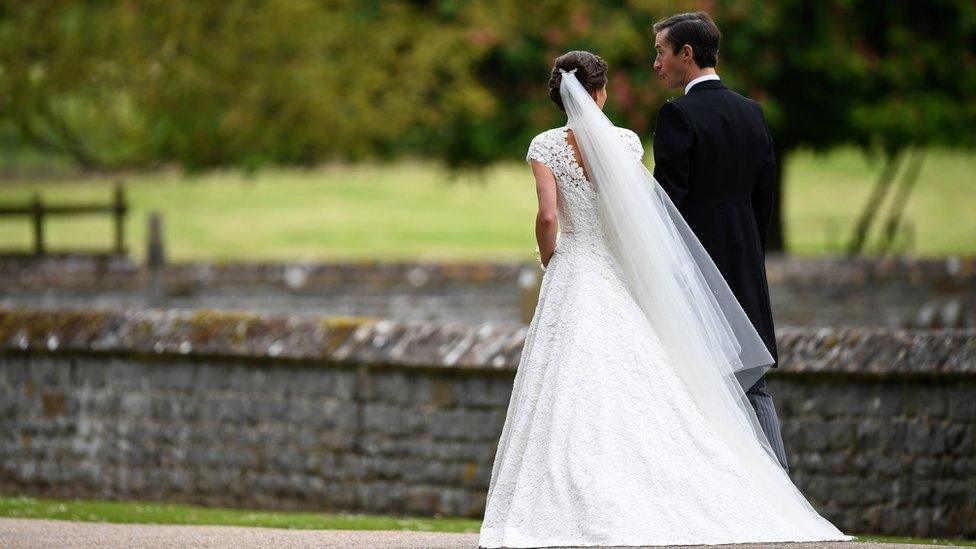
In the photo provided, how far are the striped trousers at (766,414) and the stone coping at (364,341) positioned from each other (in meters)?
1.80

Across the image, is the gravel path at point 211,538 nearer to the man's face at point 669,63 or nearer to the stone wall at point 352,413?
the stone wall at point 352,413

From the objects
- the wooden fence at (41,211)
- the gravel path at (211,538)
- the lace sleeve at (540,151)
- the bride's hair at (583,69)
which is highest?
the wooden fence at (41,211)

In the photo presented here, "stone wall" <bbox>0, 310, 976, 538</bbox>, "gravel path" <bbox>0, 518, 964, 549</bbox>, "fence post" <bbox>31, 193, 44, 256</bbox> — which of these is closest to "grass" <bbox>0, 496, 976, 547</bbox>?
→ "stone wall" <bbox>0, 310, 976, 538</bbox>

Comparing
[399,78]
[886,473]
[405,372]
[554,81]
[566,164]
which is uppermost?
[399,78]

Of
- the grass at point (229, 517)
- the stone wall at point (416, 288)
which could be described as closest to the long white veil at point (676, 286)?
the grass at point (229, 517)

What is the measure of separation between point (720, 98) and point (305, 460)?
3.83m

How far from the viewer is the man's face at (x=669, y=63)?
568 centimetres

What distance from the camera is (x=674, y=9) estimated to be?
17906mm

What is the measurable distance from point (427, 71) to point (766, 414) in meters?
13.3

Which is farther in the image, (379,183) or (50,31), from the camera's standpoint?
(379,183)

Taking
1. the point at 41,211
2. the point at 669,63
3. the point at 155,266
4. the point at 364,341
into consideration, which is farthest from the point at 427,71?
the point at 669,63

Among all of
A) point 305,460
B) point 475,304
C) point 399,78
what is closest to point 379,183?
point 399,78

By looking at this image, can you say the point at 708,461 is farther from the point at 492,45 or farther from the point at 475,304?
the point at 492,45

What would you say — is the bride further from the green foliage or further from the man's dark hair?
the green foliage
